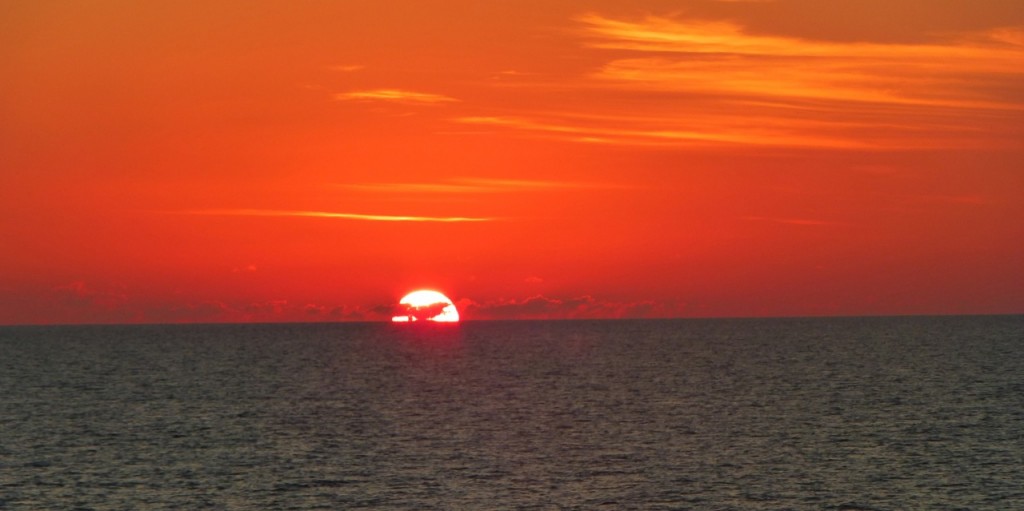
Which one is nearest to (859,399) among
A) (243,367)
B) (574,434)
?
(574,434)

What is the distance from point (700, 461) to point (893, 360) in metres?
128

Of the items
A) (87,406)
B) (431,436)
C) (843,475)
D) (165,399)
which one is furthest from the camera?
(165,399)

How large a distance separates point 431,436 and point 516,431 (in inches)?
272

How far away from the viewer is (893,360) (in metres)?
190

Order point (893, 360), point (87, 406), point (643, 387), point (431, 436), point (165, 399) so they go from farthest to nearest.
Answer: point (893, 360) → point (643, 387) → point (165, 399) → point (87, 406) → point (431, 436)

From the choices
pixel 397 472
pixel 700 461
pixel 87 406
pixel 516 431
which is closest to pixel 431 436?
pixel 516 431

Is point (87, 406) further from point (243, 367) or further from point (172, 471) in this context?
point (243, 367)

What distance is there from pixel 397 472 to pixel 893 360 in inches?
5494

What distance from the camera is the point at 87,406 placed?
11456 centimetres

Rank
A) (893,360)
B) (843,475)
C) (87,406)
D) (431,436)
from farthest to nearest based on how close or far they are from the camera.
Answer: (893,360) < (87,406) < (431,436) < (843,475)

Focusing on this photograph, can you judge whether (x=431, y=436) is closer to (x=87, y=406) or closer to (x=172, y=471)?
(x=172, y=471)

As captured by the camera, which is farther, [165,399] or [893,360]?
[893,360]

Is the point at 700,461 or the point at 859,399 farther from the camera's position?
the point at 859,399

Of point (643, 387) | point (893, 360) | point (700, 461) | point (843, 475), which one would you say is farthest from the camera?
point (893, 360)
